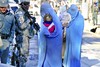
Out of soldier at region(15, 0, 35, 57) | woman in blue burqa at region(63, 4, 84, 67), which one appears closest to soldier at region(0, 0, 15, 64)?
soldier at region(15, 0, 35, 57)

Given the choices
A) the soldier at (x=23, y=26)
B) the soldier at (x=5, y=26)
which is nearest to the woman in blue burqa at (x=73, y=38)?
the soldier at (x=23, y=26)

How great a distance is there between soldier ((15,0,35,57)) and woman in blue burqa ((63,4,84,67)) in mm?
880

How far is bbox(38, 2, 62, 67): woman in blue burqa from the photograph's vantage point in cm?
901

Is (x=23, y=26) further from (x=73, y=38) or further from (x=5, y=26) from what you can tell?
(x=73, y=38)

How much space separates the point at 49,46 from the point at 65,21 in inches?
29.8

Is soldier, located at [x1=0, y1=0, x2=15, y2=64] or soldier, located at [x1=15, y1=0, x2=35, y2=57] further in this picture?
soldier, located at [x1=15, y1=0, x2=35, y2=57]

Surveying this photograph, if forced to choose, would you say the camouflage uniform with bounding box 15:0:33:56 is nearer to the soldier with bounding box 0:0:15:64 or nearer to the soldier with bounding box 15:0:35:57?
the soldier with bounding box 15:0:35:57

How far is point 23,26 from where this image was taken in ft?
30.7

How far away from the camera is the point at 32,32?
31.6 ft

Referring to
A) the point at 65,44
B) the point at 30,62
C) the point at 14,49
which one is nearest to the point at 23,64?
the point at 14,49

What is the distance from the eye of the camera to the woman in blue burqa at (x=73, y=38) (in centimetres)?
964

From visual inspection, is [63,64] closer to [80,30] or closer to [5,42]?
[80,30]

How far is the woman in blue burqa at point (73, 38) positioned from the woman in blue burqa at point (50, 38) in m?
0.47

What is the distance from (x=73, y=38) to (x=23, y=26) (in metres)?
1.18
